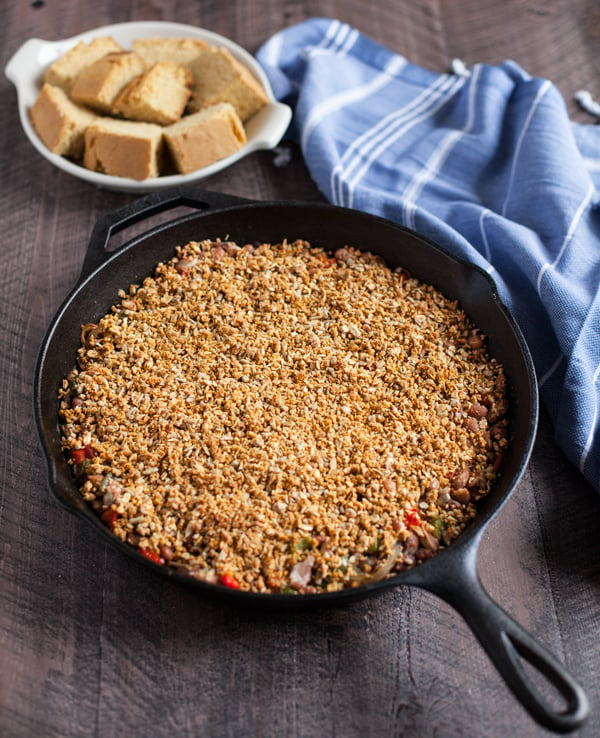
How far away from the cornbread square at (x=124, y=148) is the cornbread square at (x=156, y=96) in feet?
0.18

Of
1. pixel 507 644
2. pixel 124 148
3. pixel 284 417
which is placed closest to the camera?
pixel 507 644

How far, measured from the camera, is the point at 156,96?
7.89 feet

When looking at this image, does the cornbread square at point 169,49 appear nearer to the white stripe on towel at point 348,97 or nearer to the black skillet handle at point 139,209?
the white stripe on towel at point 348,97

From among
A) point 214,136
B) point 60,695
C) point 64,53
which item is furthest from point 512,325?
point 64,53

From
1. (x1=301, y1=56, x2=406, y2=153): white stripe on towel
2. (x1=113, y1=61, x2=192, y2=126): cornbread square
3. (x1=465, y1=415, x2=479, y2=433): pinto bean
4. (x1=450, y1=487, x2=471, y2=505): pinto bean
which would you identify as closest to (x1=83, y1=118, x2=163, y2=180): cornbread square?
(x1=113, y1=61, x2=192, y2=126): cornbread square

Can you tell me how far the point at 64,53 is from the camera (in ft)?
8.62

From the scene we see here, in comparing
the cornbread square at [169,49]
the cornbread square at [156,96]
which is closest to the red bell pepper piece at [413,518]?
the cornbread square at [156,96]

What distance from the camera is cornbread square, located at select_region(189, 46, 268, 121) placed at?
2477 mm

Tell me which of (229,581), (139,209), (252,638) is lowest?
(252,638)

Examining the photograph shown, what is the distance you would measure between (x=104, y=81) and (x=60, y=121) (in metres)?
0.20

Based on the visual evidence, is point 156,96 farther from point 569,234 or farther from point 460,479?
point 460,479

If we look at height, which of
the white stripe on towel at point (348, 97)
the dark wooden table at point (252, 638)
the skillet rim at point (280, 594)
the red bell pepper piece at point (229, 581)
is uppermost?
the white stripe on towel at point (348, 97)

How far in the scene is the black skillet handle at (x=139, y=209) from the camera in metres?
1.99

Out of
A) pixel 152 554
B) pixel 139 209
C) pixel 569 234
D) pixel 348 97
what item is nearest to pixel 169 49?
pixel 348 97
